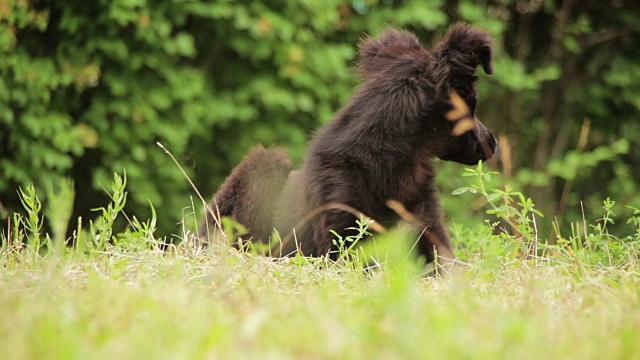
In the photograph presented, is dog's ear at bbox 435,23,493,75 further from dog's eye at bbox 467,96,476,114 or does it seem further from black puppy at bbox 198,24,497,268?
dog's eye at bbox 467,96,476,114

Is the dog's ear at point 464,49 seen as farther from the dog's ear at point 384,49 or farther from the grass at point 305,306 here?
the grass at point 305,306

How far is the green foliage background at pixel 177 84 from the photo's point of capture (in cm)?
738

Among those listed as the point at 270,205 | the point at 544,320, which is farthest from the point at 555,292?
the point at 270,205

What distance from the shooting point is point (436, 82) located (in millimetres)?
4508

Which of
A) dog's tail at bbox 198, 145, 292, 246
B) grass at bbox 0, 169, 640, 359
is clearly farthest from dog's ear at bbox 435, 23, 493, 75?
dog's tail at bbox 198, 145, 292, 246

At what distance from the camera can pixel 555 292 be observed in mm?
2969

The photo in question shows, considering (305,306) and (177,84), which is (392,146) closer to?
(305,306)

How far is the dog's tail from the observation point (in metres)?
5.09

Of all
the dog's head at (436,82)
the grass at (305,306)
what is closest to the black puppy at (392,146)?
the dog's head at (436,82)

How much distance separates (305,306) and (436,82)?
2.32 m

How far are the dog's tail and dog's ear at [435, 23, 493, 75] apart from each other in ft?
4.37

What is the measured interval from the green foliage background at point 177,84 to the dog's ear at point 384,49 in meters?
3.17

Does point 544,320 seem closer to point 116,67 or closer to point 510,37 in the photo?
point 116,67

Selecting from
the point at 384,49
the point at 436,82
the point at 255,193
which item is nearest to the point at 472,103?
the point at 436,82
